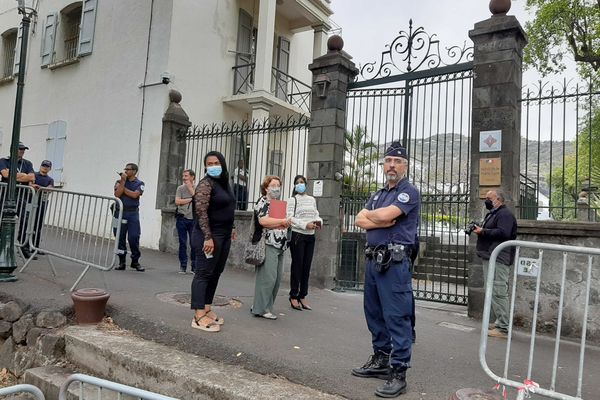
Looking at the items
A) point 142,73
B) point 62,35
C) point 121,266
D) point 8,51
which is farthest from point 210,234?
point 8,51

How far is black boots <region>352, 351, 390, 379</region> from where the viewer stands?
3.55 m

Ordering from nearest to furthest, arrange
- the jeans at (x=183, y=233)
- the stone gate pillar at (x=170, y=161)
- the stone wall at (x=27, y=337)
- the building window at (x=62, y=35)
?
1. the stone wall at (x=27, y=337)
2. the jeans at (x=183, y=233)
3. the stone gate pillar at (x=170, y=161)
4. the building window at (x=62, y=35)

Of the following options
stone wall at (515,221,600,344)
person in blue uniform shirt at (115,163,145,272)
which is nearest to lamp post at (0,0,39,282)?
person in blue uniform shirt at (115,163,145,272)

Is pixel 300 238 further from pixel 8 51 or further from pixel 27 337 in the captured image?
pixel 8 51

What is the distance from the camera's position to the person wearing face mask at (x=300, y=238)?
598 cm

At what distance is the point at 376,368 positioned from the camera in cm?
358

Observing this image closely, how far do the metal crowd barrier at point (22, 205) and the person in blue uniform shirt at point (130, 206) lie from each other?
124cm

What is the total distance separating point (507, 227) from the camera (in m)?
5.58

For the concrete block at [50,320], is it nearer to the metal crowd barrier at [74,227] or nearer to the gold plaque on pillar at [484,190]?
the metal crowd barrier at [74,227]

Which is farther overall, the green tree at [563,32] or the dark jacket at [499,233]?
the green tree at [563,32]

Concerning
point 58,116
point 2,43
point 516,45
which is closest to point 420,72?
point 516,45

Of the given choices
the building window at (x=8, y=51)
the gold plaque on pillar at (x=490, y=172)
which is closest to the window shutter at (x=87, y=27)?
the building window at (x=8, y=51)

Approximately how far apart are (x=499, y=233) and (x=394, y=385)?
10.2 feet

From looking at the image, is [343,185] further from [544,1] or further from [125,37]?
[544,1]
